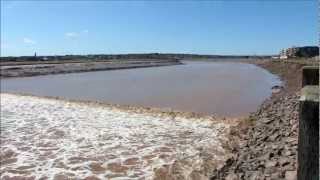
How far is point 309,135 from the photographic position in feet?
8.89

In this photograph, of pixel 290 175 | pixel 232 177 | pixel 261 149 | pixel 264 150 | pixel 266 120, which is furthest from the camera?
pixel 266 120

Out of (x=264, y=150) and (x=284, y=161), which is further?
(x=264, y=150)

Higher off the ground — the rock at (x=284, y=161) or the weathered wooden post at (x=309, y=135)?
the weathered wooden post at (x=309, y=135)

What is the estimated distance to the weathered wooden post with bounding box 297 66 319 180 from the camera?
2670 millimetres

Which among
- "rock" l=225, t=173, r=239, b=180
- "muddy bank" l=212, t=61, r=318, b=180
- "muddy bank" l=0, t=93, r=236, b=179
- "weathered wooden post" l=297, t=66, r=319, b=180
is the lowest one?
"muddy bank" l=0, t=93, r=236, b=179

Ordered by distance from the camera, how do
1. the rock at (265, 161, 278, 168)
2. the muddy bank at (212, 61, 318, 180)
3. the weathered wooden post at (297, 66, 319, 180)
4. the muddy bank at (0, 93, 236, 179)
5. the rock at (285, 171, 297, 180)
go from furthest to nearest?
1. the muddy bank at (0, 93, 236, 179)
2. the rock at (265, 161, 278, 168)
3. the muddy bank at (212, 61, 318, 180)
4. the rock at (285, 171, 297, 180)
5. the weathered wooden post at (297, 66, 319, 180)

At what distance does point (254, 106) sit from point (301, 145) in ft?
64.4

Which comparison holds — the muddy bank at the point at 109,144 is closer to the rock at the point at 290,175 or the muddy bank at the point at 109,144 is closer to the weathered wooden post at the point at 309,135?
the rock at the point at 290,175

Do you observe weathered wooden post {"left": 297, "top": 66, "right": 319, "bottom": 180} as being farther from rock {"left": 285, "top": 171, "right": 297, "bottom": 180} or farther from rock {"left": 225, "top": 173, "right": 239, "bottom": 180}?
rock {"left": 225, "top": 173, "right": 239, "bottom": 180}

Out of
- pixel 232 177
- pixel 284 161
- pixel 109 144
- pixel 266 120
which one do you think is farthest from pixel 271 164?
pixel 266 120

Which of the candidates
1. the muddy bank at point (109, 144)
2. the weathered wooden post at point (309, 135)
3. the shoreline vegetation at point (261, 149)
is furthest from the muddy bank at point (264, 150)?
the weathered wooden post at point (309, 135)

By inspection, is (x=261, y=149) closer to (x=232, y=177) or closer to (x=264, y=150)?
(x=264, y=150)

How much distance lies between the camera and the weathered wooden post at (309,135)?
8.76ft

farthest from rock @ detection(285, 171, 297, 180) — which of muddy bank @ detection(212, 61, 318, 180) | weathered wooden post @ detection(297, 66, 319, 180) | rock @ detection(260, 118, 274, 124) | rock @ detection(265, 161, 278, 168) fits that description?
rock @ detection(260, 118, 274, 124)
